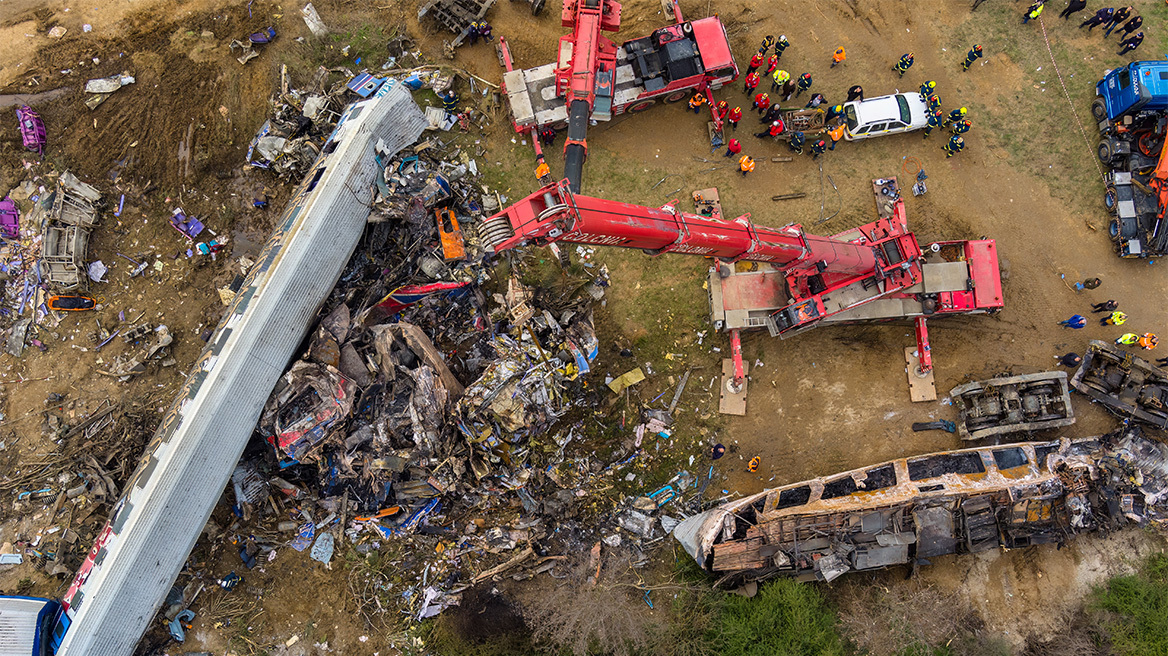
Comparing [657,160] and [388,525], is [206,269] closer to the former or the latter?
[388,525]

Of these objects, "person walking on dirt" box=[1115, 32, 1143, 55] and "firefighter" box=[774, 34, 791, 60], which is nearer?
"firefighter" box=[774, 34, 791, 60]

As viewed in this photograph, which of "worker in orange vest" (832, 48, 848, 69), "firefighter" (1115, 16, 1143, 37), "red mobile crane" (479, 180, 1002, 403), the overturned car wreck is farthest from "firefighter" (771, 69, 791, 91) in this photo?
the overturned car wreck

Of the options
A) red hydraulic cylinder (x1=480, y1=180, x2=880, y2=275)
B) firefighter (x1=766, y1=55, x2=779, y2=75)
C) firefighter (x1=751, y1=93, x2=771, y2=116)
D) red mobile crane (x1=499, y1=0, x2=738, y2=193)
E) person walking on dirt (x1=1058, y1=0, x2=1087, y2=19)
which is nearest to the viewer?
red hydraulic cylinder (x1=480, y1=180, x2=880, y2=275)

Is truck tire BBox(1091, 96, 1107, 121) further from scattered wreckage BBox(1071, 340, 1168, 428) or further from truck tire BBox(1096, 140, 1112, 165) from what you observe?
scattered wreckage BBox(1071, 340, 1168, 428)

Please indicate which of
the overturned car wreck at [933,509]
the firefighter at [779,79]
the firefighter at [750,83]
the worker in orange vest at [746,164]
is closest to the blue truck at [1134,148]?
the overturned car wreck at [933,509]

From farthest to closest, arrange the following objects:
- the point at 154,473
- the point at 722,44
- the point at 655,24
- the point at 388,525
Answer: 1. the point at 655,24
2. the point at 722,44
3. the point at 388,525
4. the point at 154,473

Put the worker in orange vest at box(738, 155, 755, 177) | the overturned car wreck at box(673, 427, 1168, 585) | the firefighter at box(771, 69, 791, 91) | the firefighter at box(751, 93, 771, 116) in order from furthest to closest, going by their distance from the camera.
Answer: the firefighter at box(751, 93, 771, 116), the firefighter at box(771, 69, 791, 91), the worker in orange vest at box(738, 155, 755, 177), the overturned car wreck at box(673, 427, 1168, 585)

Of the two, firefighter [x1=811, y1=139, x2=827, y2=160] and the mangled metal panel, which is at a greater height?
firefighter [x1=811, y1=139, x2=827, y2=160]

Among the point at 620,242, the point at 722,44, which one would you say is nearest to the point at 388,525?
the point at 620,242
